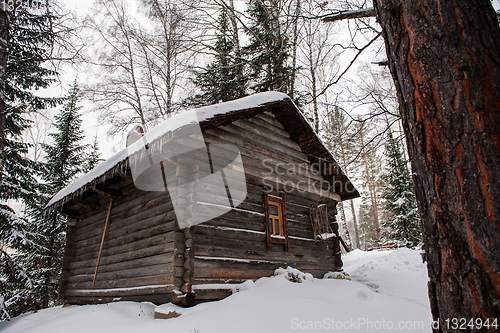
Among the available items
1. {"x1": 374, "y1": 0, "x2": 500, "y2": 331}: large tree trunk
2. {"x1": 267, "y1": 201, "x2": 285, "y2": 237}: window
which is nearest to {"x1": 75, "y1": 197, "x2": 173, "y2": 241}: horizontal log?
{"x1": 267, "y1": 201, "x2": 285, "y2": 237}: window

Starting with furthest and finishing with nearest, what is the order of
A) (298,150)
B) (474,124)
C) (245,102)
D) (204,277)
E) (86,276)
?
(298,150)
(86,276)
(245,102)
(204,277)
(474,124)

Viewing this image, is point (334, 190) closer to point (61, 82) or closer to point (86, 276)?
point (86, 276)

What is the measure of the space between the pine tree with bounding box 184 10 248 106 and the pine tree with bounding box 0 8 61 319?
25.8 ft

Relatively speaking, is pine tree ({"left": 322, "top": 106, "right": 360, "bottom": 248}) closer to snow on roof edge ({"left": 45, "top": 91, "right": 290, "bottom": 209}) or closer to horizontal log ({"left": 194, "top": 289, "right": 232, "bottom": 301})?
snow on roof edge ({"left": 45, "top": 91, "right": 290, "bottom": 209})

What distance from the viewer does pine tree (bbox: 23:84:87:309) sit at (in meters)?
12.9

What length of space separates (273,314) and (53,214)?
1180cm

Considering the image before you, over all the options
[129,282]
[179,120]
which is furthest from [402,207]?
[179,120]

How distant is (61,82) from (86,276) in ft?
18.3

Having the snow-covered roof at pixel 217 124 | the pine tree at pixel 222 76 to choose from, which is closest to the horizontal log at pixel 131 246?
the snow-covered roof at pixel 217 124

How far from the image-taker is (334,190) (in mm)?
10445

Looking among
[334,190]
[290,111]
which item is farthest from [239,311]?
[334,190]

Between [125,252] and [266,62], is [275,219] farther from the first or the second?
[266,62]

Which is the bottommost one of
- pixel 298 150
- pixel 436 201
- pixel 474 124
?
pixel 436 201

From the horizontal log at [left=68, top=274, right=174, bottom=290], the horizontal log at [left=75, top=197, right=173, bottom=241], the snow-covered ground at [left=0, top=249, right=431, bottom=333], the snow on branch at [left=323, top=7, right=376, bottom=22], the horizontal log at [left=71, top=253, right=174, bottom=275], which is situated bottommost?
the snow-covered ground at [left=0, top=249, right=431, bottom=333]
